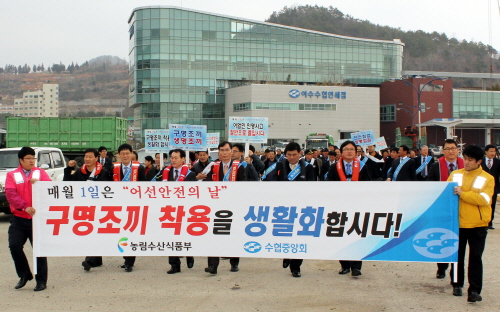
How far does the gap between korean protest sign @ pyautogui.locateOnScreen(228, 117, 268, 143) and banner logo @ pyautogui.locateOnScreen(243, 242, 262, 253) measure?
5.50m

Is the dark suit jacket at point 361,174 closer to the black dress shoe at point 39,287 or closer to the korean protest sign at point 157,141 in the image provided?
the black dress shoe at point 39,287

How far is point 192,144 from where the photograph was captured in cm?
1352

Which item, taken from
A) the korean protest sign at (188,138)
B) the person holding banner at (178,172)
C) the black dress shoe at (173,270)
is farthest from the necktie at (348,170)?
the korean protest sign at (188,138)

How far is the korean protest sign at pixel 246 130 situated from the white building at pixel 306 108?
54.8 metres

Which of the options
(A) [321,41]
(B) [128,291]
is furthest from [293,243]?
(A) [321,41]

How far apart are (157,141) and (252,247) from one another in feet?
28.4

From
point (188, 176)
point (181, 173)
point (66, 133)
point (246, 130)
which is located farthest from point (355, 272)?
point (66, 133)

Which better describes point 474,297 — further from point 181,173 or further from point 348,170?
point 181,173

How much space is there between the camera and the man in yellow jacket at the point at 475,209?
5.68m

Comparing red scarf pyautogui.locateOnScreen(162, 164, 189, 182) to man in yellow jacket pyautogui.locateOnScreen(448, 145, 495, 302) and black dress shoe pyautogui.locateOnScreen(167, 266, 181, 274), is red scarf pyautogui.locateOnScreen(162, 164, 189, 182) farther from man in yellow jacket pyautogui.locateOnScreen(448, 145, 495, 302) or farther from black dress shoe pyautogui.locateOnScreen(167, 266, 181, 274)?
man in yellow jacket pyautogui.locateOnScreen(448, 145, 495, 302)

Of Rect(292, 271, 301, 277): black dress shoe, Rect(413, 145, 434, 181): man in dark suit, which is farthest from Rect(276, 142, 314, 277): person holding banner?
Rect(413, 145, 434, 181): man in dark suit

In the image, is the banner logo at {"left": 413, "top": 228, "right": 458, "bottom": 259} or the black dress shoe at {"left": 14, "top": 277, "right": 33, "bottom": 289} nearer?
the banner logo at {"left": 413, "top": 228, "right": 458, "bottom": 259}

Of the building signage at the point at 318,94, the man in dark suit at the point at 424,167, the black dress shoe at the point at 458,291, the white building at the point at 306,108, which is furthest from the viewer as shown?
the building signage at the point at 318,94

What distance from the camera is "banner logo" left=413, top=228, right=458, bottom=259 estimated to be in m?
6.07
